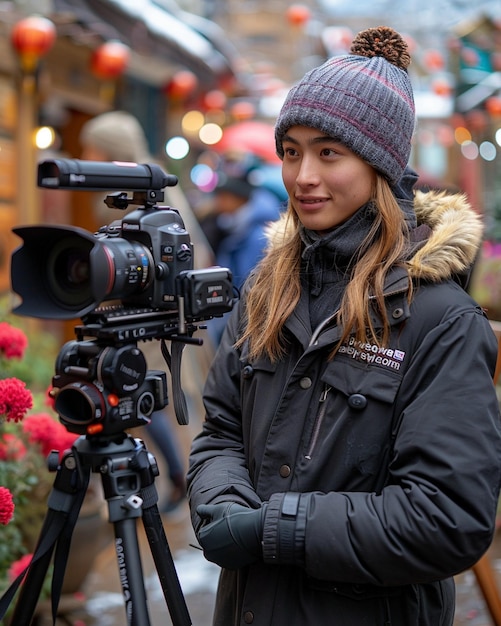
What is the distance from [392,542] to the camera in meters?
1.64

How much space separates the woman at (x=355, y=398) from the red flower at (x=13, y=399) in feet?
1.69

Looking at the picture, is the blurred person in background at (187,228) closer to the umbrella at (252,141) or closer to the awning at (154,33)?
the awning at (154,33)

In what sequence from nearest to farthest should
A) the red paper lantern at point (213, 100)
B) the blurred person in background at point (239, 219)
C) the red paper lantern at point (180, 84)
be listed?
the blurred person in background at point (239, 219), the red paper lantern at point (180, 84), the red paper lantern at point (213, 100)

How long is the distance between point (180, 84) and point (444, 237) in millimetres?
8494

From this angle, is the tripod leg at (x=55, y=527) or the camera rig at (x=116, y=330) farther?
the tripod leg at (x=55, y=527)

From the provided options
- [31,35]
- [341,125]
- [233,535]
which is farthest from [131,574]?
[31,35]

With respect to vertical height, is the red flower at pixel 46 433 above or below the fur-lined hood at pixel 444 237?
below

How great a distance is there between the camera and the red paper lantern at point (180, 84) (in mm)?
9930

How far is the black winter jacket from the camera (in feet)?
5.40

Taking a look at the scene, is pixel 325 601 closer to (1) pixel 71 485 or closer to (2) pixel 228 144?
(1) pixel 71 485

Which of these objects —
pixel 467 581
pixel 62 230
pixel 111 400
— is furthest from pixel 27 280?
pixel 467 581

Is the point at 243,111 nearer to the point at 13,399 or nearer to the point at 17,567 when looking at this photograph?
the point at 17,567

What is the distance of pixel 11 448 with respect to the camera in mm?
2988

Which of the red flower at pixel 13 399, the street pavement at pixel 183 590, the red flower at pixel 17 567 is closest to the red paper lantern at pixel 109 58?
the street pavement at pixel 183 590
